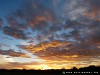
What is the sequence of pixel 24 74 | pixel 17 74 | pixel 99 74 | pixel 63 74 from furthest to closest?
pixel 24 74 < pixel 17 74 < pixel 63 74 < pixel 99 74

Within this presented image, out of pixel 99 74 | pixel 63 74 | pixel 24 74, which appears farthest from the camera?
pixel 24 74

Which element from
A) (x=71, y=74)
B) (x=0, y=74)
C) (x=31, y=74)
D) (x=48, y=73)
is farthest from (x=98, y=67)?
(x=0, y=74)

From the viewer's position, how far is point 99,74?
85938 millimetres

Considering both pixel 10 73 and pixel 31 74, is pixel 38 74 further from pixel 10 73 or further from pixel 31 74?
pixel 10 73

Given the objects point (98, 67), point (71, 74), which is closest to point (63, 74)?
point (71, 74)

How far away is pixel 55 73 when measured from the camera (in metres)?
102

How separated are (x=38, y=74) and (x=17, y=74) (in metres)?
13.7

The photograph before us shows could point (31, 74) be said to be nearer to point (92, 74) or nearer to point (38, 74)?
point (38, 74)

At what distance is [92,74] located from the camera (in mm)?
88250

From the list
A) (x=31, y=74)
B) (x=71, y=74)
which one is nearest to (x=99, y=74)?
(x=71, y=74)

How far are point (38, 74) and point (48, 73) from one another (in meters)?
9.46

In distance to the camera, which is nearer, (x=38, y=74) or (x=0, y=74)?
(x=0, y=74)

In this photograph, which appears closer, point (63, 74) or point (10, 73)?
point (63, 74)

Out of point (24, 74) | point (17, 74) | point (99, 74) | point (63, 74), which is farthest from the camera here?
point (24, 74)
